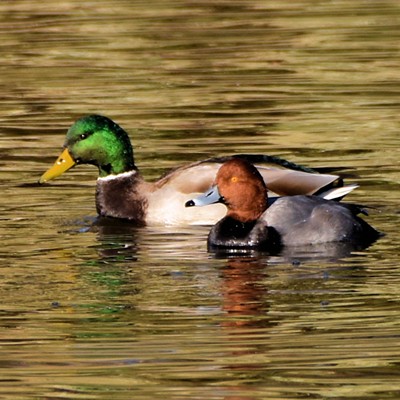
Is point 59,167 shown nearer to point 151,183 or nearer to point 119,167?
point 119,167

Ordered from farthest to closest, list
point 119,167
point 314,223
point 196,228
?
point 119,167 < point 196,228 < point 314,223

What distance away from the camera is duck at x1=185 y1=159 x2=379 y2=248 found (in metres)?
11.5

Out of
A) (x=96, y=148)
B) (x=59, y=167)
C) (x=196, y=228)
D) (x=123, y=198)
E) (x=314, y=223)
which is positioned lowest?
(x=196, y=228)

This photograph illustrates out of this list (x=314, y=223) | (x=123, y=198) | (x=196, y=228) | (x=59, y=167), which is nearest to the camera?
(x=314, y=223)

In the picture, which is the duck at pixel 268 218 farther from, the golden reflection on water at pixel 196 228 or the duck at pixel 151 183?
the duck at pixel 151 183

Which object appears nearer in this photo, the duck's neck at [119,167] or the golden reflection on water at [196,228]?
the golden reflection on water at [196,228]

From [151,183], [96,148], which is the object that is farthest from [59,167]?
[151,183]

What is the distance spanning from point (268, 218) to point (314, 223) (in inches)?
12.6

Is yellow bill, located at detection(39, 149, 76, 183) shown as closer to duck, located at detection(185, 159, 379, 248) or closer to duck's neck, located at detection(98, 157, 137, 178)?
duck's neck, located at detection(98, 157, 137, 178)

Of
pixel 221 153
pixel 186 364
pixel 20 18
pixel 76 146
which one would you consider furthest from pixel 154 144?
pixel 20 18

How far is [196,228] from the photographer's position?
1277 cm

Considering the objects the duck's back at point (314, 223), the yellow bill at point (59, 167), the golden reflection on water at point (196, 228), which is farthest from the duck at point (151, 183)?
the duck's back at point (314, 223)

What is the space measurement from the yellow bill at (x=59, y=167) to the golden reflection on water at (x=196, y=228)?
0.63ft

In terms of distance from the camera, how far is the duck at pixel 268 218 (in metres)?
11.5
